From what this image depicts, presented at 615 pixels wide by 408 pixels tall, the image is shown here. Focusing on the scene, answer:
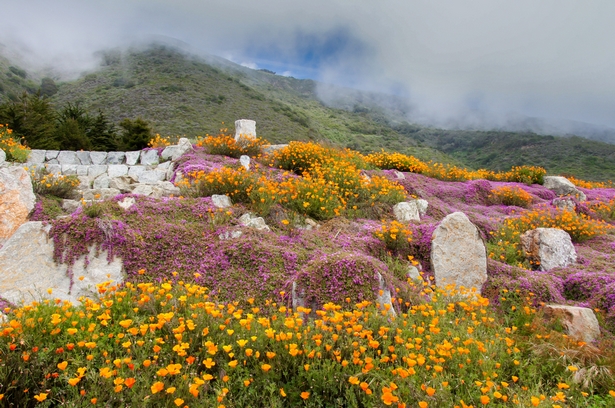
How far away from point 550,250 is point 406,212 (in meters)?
2.87

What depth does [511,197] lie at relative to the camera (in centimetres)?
1188

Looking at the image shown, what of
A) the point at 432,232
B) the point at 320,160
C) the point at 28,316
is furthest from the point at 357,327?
the point at 320,160

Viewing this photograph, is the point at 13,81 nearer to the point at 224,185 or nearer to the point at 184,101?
the point at 184,101

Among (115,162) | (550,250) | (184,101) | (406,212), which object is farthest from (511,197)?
(184,101)

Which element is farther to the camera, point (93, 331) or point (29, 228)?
point (29, 228)

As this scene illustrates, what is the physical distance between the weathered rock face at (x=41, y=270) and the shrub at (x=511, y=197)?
12.1 metres

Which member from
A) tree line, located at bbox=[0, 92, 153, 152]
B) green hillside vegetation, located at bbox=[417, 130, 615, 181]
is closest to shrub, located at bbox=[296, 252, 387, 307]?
tree line, located at bbox=[0, 92, 153, 152]

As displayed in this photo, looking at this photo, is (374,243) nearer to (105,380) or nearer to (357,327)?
(357,327)

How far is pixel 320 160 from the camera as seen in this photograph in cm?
1067

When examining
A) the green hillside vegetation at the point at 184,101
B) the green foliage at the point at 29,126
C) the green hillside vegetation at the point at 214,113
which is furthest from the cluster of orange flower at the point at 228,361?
the green hillside vegetation at the point at 214,113

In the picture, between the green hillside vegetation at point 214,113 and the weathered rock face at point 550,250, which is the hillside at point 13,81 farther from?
the weathered rock face at point 550,250

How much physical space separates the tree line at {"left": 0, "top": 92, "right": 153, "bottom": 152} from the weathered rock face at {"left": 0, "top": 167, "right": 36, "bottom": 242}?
32.6 ft

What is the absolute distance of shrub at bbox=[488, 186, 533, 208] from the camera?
38.7 feet

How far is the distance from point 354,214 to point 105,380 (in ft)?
19.9
